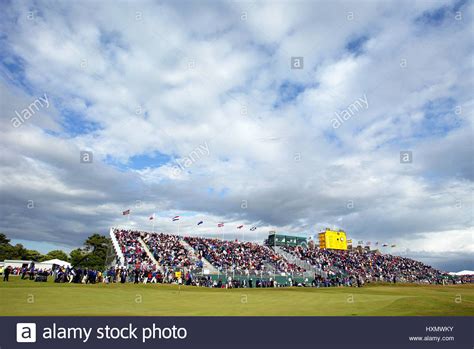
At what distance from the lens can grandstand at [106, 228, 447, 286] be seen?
4094 centimetres

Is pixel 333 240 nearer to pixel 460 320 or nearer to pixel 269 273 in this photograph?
pixel 269 273

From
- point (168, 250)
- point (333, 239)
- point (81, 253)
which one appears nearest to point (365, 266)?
point (333, 239)

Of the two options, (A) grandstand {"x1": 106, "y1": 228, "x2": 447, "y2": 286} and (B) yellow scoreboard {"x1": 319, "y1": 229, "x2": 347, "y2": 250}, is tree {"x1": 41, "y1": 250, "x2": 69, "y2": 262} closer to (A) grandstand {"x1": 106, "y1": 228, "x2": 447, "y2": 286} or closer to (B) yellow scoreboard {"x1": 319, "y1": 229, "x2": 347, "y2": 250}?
(A) grandstand {"x1": 106, "y1": 228, "x2": 447, "y2": 286}

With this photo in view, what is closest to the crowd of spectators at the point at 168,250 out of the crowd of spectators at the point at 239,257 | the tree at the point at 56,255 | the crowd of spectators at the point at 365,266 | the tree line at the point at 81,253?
the crowd of spectators at the point at 239,257

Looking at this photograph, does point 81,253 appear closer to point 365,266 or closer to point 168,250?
point 168,250

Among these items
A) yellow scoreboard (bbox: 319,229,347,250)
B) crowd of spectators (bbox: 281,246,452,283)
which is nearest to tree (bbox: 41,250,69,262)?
crowd of spectators (bbox: 281,246,452,283)

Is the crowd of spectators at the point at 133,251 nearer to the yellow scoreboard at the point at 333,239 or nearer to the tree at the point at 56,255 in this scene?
the yellow scoreboard at the point at 333,239

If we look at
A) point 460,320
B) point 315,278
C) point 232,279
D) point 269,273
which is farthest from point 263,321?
point 315,278

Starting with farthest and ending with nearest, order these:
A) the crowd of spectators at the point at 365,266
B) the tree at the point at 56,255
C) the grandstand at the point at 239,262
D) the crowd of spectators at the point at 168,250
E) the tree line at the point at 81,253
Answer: the tree at the point at 56,255
the tree line at the point at 81,253
the crowd of spectators at the point at 365,266
the crowd of spectators at the point at 168,250
the grandstand at the point at 239,262

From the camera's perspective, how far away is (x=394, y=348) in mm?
12805

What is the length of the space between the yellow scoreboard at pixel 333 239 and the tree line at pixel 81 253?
56637mm

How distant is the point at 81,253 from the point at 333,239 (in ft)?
235

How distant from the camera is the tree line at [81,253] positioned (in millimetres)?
83244

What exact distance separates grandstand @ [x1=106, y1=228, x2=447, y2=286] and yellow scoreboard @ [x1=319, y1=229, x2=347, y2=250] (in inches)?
436
